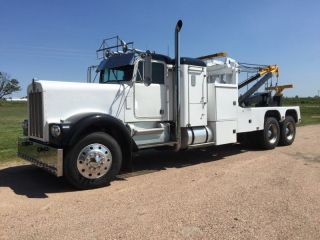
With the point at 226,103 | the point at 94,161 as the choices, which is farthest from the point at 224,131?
the point at 94,161

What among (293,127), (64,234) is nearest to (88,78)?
(64,234)

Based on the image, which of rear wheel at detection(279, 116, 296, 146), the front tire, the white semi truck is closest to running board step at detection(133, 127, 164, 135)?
the white semi truck

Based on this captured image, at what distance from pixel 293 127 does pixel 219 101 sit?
15.4 ft

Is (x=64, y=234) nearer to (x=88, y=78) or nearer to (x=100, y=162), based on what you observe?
(x=100, y=162)

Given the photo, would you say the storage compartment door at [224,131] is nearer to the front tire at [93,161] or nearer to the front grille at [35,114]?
the front tire at [93,161]

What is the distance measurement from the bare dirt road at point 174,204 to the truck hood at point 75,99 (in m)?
1.36

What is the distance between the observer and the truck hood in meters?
6.80

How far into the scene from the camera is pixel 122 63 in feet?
26.6

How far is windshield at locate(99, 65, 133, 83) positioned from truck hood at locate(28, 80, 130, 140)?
371 mm

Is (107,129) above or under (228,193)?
above

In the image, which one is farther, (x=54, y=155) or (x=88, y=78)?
(x=88, y=78)

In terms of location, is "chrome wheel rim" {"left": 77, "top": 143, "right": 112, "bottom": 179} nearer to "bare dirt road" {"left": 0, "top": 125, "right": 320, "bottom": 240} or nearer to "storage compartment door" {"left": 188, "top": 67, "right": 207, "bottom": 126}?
"bare dirt road" {"left": 0, "top": 125, "right": 320, "bottom": 240}

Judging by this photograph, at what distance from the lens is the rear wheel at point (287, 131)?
12.3 metres

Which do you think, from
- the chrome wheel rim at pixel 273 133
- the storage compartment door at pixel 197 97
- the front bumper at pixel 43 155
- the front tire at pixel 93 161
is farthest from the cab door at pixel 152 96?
the chrome wheel rim at pixel 273 133
